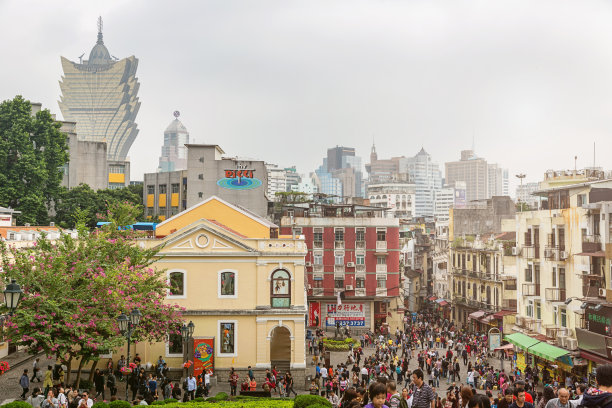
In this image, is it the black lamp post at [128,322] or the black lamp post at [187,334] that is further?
the black lamp post at [187,334]

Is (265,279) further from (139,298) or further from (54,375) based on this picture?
(54,375)

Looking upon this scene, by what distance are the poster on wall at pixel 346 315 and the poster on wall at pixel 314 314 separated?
2.90 feet

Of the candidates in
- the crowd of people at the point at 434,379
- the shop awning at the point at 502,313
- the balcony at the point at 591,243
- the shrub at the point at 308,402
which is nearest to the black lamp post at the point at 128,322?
the shrub at the point at 308,402

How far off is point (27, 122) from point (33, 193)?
7015 mm

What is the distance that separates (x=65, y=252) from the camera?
27.2 m

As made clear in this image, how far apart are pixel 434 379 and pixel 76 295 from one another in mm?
21111

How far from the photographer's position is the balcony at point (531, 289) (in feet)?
133

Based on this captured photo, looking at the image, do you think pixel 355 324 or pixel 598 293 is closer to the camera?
pixel 598 293

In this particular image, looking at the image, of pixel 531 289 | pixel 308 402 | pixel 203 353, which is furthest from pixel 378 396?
pixel 531 289

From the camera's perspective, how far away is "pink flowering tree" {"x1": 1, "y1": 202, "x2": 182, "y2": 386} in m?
24.6

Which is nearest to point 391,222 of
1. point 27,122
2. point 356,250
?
point 356,250

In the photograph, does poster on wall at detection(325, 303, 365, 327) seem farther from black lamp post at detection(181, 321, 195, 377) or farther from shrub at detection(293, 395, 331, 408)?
shrub at detection(293, 395, 331, 408)

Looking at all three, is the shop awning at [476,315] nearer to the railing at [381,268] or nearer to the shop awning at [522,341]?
the railing at [381,268]

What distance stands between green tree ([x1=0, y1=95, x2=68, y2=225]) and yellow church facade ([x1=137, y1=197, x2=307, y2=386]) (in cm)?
2798
